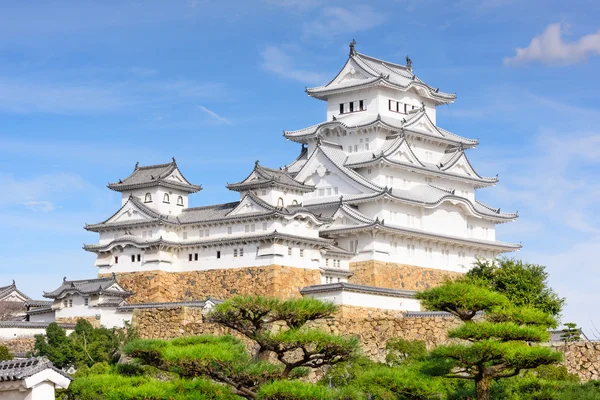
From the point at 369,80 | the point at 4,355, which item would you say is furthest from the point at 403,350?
the point at 369,80

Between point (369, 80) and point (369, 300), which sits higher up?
point (369, 80)

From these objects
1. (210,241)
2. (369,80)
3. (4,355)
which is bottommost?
(4,355)

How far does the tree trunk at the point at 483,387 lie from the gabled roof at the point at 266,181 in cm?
2391

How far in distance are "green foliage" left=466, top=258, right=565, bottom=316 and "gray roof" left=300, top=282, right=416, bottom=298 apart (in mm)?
3288

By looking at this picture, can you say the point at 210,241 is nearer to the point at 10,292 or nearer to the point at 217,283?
the point at 217,283

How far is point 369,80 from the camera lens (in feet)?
196

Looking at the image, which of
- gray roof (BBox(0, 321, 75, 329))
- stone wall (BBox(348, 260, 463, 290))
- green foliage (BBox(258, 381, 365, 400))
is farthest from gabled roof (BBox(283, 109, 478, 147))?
green foliage (BBox(258, 381, 365, 400))

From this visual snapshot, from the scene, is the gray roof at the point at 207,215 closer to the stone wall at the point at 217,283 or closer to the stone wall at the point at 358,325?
the stone wall at the point at 217,283

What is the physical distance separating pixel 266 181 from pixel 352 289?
27.1 feet

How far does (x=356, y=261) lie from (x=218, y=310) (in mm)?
27447

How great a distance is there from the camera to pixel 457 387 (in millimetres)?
30609

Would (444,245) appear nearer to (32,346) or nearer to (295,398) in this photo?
(32,346)

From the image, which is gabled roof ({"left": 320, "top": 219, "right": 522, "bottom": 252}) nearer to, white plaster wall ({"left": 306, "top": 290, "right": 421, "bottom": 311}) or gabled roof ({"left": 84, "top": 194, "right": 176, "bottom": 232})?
white plaster wall ({"left": 306, "top": 290, "right": 421, "bottom": 311})

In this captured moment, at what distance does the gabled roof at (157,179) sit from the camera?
53.0 metres
